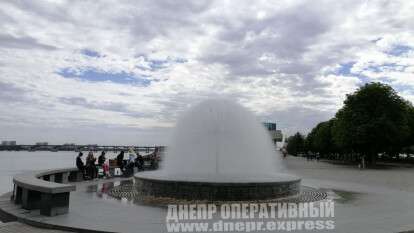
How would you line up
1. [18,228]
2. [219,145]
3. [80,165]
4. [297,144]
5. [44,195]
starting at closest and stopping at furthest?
[18,228], [44,195], [219,145], [80,165], [297,144]

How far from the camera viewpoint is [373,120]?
169 ft

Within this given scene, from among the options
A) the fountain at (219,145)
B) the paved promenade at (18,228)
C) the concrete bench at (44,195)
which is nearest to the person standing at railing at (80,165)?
the fountain at (219,145)

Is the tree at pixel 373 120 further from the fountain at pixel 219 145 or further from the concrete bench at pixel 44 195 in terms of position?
the concrete bench at pixel 44 195

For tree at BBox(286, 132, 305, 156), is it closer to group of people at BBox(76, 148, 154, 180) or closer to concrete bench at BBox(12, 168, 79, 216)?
group of people at BBox(76, 148, 154, 180)

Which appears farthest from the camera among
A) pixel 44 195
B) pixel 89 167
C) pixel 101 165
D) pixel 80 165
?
pixel 101 165

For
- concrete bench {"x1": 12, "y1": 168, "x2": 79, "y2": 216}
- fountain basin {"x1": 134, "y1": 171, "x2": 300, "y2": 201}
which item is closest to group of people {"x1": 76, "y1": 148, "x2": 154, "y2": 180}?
fountain basin {"x1": 134, "y1": 171, "x2": 300, "y2": 201}

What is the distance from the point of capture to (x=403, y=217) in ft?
36.9

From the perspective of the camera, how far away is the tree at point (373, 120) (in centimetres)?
5069

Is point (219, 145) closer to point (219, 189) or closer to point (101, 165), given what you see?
point (219, 189)

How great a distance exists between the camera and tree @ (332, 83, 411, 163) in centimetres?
5069

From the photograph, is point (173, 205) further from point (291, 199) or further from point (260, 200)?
point (291, 199)

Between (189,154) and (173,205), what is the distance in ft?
20.6

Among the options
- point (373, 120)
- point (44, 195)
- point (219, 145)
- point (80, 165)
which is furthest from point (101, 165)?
point (373, 120)

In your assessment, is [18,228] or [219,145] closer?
[18,228]
